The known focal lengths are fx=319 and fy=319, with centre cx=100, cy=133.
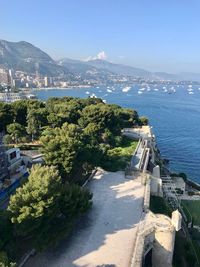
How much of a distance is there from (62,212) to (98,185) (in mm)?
8437

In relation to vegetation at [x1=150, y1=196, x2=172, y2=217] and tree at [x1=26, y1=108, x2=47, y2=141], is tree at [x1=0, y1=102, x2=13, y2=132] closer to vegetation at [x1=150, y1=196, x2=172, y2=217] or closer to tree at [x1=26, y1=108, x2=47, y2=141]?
tree at [x1=26, y1=108, x2=47, y2=141]

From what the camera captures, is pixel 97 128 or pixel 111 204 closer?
pixel 111 204

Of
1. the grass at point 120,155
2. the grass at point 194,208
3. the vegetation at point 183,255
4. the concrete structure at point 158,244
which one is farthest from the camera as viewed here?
the grass at point 194,208

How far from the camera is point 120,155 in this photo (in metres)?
36.3

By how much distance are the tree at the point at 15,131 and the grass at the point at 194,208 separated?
20569 mm

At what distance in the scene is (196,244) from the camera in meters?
27.9

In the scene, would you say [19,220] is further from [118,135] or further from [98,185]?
[118,135]

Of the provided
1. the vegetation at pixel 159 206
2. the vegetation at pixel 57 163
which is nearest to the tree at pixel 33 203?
the vegetation at pixel 57 163

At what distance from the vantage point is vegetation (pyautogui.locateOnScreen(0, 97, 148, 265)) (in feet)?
56.7

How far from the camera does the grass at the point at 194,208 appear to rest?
3260cm

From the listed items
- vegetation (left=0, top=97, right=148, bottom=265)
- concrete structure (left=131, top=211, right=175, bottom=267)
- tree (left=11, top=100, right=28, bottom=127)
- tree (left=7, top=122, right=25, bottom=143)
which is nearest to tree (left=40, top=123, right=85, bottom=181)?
vegetation (left=0, top=97, right=148, bottom=265)

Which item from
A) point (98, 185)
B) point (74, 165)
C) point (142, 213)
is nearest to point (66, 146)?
point (74, 165)

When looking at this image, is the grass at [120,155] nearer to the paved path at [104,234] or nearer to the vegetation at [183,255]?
the paved path at [104,234]

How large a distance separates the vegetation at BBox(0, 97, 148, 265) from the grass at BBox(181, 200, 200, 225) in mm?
8522
